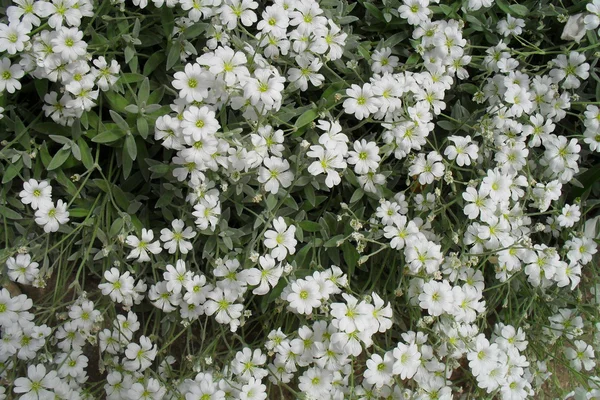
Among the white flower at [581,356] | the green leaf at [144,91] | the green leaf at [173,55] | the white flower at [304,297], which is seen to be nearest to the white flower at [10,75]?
the green leaf at [144,91]

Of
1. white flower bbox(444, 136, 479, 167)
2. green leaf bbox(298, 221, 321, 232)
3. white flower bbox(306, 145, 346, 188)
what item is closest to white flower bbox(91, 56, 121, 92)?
white flower bbox(306, 145, 346, 188)

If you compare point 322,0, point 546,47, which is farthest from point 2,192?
point 546,47

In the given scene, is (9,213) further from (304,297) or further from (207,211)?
(304,297)

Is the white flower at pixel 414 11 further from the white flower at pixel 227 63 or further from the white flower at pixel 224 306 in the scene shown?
the white flower at pixel 224 306

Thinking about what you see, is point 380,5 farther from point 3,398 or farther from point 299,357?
point 3,398

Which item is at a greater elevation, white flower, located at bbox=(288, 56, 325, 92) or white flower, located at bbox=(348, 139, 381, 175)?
white flower, located at bbox=(288, 56, 325, 92)

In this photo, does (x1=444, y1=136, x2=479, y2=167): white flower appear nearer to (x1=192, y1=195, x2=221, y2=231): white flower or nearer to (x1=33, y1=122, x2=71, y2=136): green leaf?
(x1=192, y1=195, x2=221, y2=231): white flower
